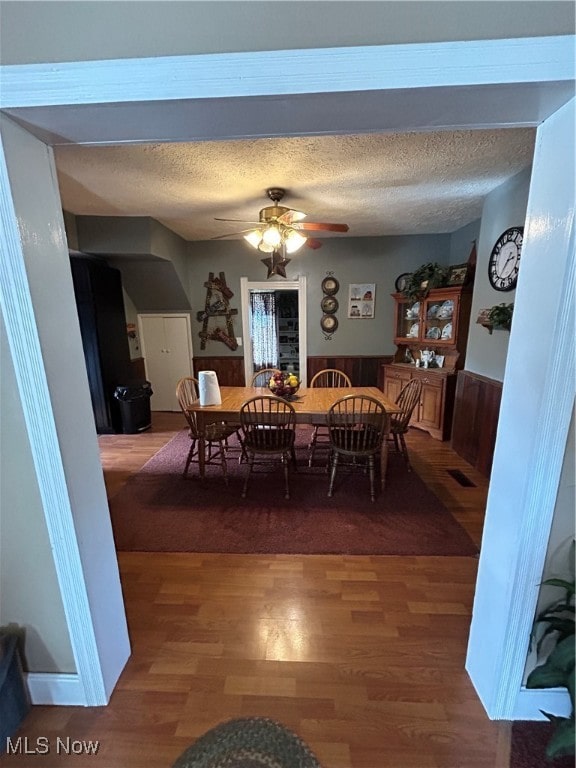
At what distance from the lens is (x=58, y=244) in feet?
3.25

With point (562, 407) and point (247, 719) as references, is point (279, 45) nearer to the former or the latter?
point (562, 407)

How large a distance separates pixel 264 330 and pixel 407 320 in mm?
2151

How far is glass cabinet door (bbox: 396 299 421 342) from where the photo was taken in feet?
13.7

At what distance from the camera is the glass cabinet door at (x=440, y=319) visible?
3600 mm

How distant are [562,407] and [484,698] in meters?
1.15

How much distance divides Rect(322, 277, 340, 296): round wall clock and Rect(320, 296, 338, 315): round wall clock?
10 cm

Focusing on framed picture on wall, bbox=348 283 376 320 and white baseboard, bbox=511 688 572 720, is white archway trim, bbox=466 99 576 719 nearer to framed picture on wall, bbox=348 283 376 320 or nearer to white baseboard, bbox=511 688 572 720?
white baseboard, bbox=511 688 572 720

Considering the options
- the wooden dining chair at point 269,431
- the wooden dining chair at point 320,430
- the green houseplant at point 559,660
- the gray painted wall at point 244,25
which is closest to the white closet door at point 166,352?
the wooden dining chair at point 320,430

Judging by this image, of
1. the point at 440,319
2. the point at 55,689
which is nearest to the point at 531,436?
the point at 55,689

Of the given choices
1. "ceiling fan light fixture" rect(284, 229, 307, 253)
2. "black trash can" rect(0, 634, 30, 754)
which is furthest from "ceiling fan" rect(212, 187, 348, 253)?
"black trash can" rect(0, 634, 30, 754)

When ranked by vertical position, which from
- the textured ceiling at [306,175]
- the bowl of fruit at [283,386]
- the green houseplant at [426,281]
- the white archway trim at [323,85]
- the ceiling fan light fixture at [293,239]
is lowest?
the bowl of fruit at [283,386]

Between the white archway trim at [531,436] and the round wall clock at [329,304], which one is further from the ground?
the round wall clock at [329,304]

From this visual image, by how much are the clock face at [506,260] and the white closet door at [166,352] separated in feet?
12.8

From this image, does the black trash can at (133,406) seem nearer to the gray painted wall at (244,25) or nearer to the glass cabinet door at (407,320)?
the glass cabinet door at (407,320)
